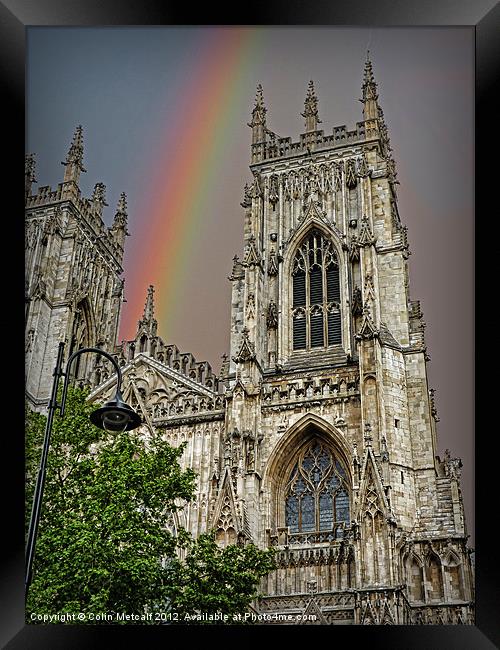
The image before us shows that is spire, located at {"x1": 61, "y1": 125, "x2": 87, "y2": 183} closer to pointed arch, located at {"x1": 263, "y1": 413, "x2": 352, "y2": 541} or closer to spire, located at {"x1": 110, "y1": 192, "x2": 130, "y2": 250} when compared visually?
spire, located at {"x1": 110, "y1": 192, "x2": 130, "y2": 250}

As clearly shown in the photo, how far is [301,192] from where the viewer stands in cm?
2883

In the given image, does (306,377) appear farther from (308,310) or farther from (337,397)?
(308,310)

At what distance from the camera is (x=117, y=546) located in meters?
15.0

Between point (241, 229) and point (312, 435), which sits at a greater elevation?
point (241, 229)

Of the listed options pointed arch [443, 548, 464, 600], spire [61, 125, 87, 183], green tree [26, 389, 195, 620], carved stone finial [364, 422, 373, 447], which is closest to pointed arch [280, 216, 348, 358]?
carved stone finial [364, 422, 373, 447]

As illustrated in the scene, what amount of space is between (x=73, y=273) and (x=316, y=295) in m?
8.92

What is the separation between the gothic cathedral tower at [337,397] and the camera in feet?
63.7

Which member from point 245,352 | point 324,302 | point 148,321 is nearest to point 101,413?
point 245,352

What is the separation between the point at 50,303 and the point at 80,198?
4186 mm

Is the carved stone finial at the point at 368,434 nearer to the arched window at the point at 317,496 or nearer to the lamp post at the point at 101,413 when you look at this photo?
the arched window at the point at 317,496

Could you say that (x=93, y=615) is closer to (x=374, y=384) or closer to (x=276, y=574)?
(x=276, y=574)
